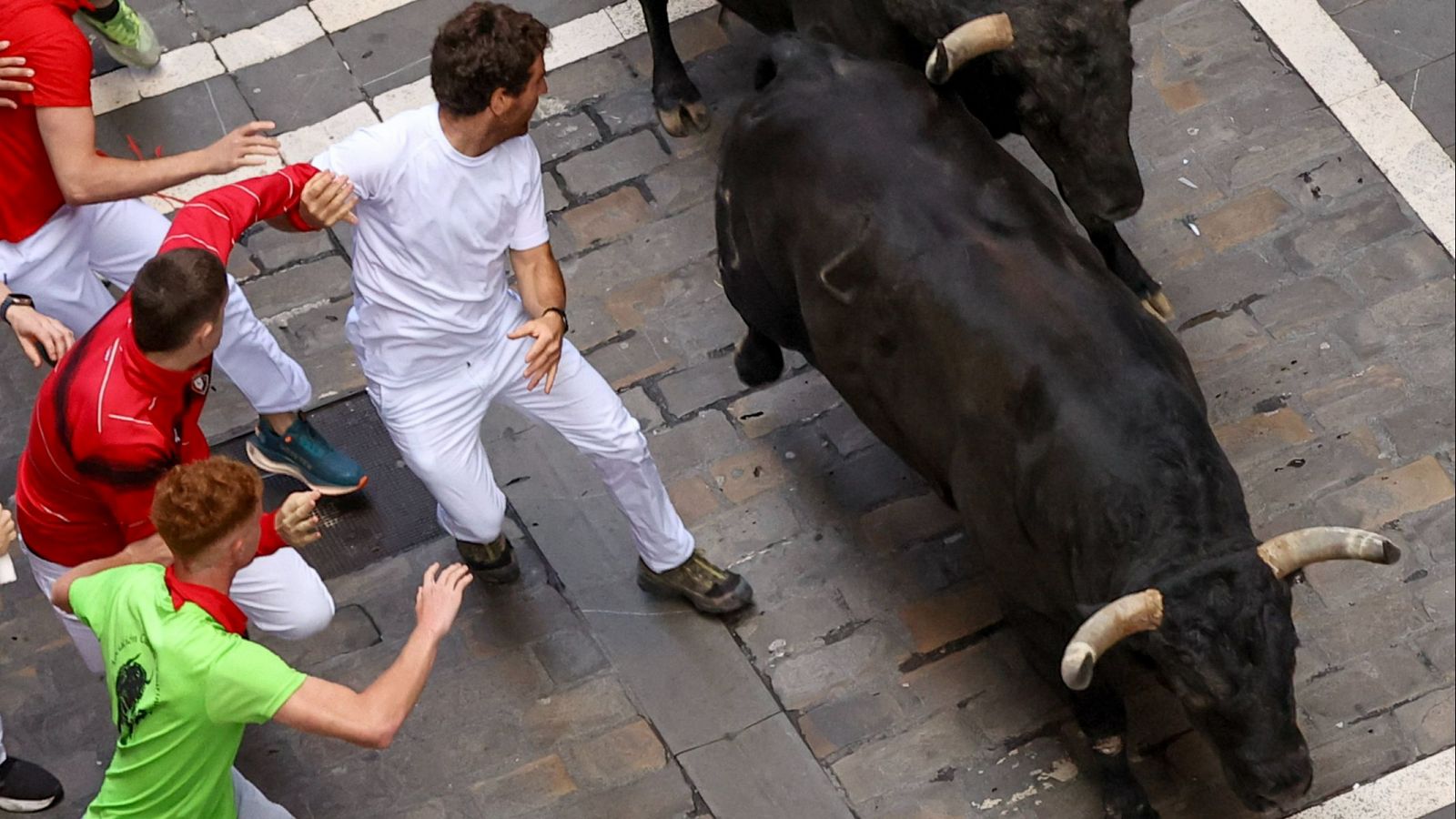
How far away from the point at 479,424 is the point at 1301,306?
381 centimetres

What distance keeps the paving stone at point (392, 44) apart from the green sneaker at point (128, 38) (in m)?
0.93

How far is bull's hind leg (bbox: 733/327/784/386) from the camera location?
25.4 ft

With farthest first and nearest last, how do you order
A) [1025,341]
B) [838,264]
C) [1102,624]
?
[838,264], [1025,341], [1102,624]

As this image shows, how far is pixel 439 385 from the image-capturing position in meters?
6.36

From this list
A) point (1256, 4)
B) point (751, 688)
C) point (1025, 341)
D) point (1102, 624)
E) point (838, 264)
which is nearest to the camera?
point (1102, 624)

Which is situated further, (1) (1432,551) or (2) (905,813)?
(1) (1432,551)

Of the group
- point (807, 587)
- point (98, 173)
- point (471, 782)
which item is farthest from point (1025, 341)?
point (98, 173)

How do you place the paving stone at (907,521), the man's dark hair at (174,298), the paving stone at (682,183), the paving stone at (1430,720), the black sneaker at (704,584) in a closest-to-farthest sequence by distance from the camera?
the man's dark hair at (174,298), the paving stone at (1430,720), the black sneaker at (704,584), the paving stone at (907,521), the paving stone at (682,183)

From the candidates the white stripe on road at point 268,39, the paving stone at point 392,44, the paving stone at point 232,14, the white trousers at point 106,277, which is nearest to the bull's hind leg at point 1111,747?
the white trousers at point 106,277

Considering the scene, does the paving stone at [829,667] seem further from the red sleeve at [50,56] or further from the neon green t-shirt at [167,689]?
the red sleeve at [50,56]

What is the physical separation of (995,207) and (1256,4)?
3.35 metres

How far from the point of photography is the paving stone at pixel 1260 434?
7.46 metres

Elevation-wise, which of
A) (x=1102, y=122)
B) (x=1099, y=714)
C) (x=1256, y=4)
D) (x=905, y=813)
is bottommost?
(x=905, y=813)

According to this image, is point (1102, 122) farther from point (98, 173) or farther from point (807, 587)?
point (98, 173)
